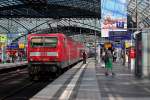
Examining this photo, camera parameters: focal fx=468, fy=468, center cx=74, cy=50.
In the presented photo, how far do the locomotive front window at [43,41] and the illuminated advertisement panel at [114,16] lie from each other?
30.3ft

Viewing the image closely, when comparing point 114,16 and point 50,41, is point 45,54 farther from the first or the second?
point 114,16

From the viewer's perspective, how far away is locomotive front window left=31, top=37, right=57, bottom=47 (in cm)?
3175

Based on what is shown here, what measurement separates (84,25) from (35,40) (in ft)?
220

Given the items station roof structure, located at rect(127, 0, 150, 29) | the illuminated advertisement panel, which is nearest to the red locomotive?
the illuminated advertisement panel

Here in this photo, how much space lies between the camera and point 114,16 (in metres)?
41.2

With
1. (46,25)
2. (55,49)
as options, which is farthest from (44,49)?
(46,25)

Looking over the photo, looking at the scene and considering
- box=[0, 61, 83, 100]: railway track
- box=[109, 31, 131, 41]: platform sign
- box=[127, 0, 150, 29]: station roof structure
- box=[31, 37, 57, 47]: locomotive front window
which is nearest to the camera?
box=[0, 61, 83, 100]: railway track

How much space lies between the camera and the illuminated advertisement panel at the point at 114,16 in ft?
133

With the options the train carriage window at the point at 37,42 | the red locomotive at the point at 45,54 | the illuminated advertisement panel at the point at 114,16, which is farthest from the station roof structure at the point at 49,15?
the red locomotive at the point at 45,54

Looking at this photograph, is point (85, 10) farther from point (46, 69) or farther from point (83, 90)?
point (83, 90)

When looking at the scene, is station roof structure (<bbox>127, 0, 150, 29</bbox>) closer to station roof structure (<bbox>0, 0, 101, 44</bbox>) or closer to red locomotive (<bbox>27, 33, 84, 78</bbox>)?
station roof structure (<bbox>0, 0, 101, 44</bbox>)

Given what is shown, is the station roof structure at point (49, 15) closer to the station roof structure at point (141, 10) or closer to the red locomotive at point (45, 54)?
the station roof structure at point (141, 10)

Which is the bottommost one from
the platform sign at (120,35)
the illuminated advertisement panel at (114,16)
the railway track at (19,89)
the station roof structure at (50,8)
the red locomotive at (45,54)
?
the railway track at (19,89)

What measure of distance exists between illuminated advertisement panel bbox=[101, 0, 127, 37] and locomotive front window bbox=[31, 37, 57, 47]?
922 cm
